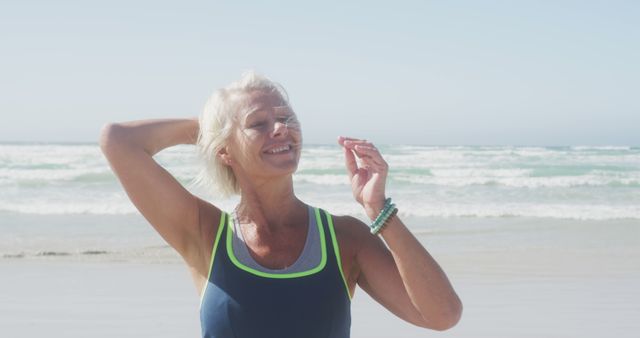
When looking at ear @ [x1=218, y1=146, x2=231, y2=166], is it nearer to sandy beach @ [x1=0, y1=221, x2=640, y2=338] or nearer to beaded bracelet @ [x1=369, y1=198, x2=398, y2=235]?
beaded bracelet @ [x1=369, y1=198, x2=398, y2=235]

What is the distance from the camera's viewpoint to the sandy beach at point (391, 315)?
6.49 meters

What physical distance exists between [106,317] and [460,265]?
13.8 ft

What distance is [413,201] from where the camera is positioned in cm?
1931

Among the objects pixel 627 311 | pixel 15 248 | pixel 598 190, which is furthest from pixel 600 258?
pixel 598 190

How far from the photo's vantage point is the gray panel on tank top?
8.05ft

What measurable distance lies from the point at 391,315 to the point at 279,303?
460 centimetres

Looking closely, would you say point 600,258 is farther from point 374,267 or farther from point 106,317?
point 374,267

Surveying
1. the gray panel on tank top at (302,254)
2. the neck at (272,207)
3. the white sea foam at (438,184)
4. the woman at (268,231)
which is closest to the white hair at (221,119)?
the woman at (268,231)

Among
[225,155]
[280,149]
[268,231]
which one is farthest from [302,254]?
[225,155]

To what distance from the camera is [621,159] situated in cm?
3759

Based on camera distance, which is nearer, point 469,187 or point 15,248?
point 15,248

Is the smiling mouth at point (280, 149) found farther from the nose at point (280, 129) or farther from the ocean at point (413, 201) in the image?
the ocean at point (413, 201)

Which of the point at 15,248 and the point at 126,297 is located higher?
the point at 126,297

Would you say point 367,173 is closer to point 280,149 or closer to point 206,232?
point 280,149
